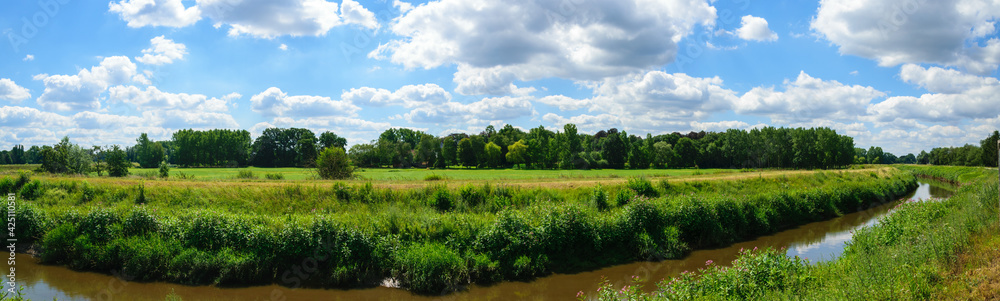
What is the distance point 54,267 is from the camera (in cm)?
1688

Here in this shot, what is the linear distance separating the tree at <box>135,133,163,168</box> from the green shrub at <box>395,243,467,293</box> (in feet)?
381

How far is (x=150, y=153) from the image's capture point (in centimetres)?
10412

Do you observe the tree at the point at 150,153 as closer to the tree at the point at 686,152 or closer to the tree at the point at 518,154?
the tree at the point at 518,154

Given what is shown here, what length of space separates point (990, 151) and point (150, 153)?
548 feet

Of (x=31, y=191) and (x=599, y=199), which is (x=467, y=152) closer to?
(x=31, y=191)

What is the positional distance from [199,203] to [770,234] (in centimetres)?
2997

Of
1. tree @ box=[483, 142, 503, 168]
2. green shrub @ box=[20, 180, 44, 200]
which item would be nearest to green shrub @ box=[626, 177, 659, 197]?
green shrub @ box=[20, 180, 44, 200]

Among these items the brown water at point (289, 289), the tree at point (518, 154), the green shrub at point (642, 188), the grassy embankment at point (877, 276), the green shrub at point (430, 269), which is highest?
the tree at point (518, 154)

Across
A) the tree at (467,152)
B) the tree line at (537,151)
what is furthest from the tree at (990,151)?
the tree at (467,152)

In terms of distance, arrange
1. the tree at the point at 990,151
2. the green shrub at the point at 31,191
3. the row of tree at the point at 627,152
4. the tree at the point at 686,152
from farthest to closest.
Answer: the tree at the point at 686,152 → the row of tree at the point at 627,152 → the tree at the point at 990,151 → the green shrub at the point at 31,191

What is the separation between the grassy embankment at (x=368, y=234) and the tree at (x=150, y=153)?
96101mm

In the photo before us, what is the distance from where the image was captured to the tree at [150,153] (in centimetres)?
10331

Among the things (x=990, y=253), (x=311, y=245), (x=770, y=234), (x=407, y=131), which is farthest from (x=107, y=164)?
(x=407, y=131)

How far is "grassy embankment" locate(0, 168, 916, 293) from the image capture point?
15094 mm
